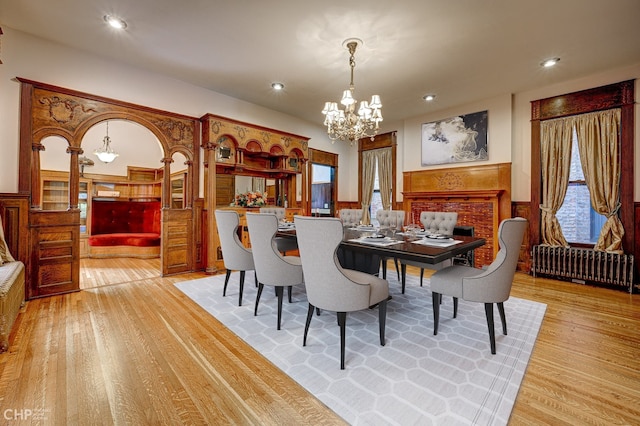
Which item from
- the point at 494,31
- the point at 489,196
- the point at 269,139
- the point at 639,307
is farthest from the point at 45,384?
the point at 489,196

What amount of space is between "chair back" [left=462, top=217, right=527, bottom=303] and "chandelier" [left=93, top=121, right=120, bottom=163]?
673cm

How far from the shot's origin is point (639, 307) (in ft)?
10.2

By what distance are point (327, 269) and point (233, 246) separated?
156cm

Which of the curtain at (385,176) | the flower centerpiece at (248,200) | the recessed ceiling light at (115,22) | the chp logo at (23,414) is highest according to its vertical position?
the recessed ceiling light at (115,22)

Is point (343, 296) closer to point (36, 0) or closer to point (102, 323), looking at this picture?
point (102, 323)

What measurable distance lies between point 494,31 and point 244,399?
4.11 metres

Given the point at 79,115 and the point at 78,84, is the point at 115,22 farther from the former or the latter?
the point at 79,115

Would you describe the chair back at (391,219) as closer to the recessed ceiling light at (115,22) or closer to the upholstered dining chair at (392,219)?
the upholstered dining chair at (392,219)

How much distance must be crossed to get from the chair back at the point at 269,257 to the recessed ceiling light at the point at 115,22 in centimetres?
254

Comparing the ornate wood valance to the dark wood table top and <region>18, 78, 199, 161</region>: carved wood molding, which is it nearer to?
<region>18, 78, 199, 161</region>: carved wood molding

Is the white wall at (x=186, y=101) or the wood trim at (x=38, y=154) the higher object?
the white wall at (x=186, y=101)

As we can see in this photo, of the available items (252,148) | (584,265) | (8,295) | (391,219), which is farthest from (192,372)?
(584,265)

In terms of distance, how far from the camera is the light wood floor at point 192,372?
1.48m

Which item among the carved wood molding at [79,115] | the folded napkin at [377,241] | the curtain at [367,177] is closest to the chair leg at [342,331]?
the folded napkin at [377,241]
